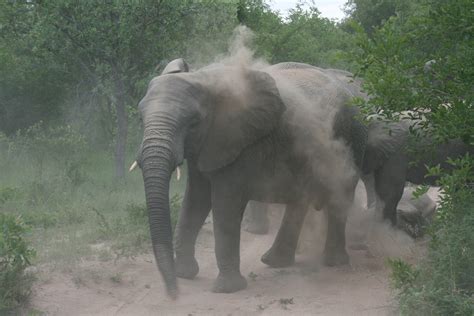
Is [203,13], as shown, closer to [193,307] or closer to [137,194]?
[137,194]

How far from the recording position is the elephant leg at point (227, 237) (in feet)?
22.4

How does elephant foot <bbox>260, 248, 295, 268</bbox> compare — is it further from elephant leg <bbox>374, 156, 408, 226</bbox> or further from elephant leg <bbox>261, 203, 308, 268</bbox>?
elephant leg <bbox>374, 156, 408, 226</bbox>

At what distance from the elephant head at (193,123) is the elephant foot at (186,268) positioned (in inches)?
42.7

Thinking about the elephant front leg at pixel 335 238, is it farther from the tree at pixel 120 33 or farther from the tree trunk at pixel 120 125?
the tree trunk at pixel 120 125

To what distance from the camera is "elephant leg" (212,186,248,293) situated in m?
6.84

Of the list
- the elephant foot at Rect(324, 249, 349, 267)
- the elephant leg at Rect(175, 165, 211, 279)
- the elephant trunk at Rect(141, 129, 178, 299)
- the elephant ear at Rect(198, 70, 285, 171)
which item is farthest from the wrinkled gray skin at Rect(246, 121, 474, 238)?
the elephant trunk at Rect(141, 129, 178, 299)

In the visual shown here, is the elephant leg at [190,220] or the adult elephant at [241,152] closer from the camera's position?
the adult elephant at [241,152]

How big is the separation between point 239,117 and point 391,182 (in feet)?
8.78

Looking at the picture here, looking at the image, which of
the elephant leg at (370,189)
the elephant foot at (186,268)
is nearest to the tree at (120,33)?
the elephant leg at (370,189)

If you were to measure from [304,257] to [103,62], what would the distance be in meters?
5.85

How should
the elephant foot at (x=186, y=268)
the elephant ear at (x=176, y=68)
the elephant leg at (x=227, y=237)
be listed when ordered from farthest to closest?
the elephant foot at (x=186, y=268), the elephant leg at (x=227, y=237), the elephant ear at (x=176, y=68)

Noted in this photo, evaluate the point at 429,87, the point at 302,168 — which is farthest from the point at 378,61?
the point at 302,168

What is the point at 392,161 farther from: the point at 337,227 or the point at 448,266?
the point at 448,266

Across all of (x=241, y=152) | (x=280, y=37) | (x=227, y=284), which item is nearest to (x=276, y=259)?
(x=227, y=284)
